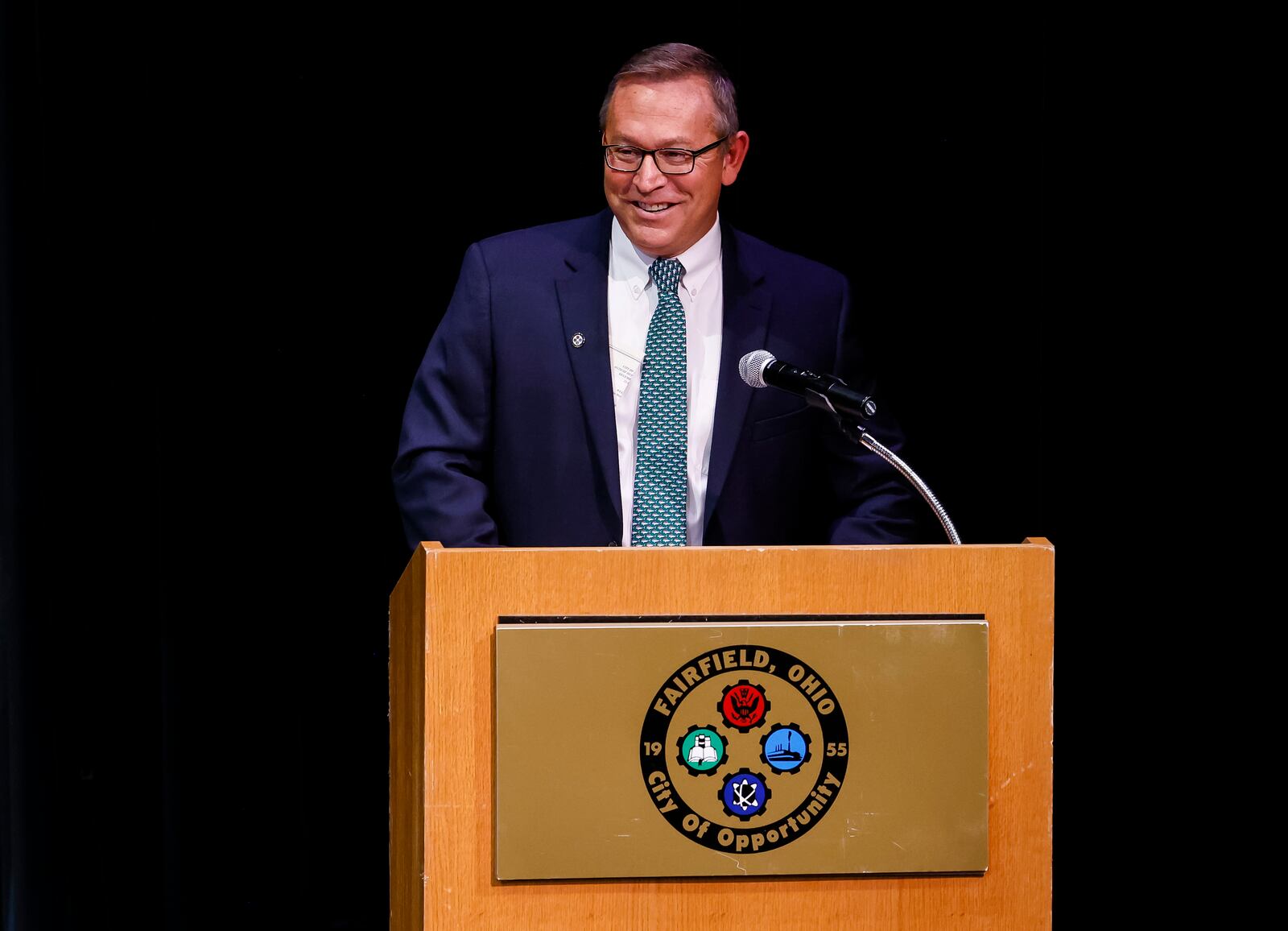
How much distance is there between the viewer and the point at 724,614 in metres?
1.76

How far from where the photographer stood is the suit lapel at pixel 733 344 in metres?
2.58

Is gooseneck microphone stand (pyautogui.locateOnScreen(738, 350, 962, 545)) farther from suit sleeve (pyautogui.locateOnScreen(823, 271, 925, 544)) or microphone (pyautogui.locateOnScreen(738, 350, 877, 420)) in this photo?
suit sleeve (pyautogui.locateOnScreen(823, 271, 925, 544))

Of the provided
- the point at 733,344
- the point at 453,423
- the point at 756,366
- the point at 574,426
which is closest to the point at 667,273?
the point at 733,344

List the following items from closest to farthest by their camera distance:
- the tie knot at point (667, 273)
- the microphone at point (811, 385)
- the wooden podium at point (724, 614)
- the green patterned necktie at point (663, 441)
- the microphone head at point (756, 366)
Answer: the wooden podium at point (724, 614) < the microphone at point (811, 385) < the microphone head at point (756, 366) < the green patterned necktie at point (663, 441) < the tie knot at point (667, 273)

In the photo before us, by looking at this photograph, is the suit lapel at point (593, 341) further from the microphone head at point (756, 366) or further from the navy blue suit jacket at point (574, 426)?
the microphone head at point (756, 366)

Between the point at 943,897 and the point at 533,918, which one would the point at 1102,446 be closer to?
the point at 943,897

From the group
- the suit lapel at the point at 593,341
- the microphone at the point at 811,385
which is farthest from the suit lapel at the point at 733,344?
the microphone at the point at 811,385

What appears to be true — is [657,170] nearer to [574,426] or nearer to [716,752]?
[574,426]

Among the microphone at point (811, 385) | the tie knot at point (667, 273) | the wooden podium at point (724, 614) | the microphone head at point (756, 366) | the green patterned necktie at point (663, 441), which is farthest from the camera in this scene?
the tie knot at point (667, 273)

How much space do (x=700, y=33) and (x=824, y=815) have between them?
1.69 meters

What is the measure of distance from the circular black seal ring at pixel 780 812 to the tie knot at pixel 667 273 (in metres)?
1.03

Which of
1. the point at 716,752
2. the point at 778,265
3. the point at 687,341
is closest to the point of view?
the point at 716,752

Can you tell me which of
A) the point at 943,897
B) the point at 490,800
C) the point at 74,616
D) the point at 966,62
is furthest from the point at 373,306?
the point at 943,897

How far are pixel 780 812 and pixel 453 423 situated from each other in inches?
41.8
